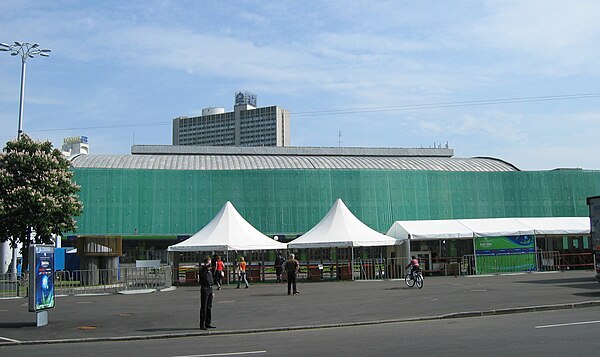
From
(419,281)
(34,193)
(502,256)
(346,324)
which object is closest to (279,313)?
(346,324)

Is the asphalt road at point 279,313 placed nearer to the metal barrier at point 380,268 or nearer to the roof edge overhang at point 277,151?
the metal barrier at point 380,268

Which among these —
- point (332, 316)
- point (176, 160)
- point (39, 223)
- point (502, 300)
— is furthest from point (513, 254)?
point (176, 160)

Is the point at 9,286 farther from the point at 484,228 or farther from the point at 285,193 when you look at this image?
the point at 285,193

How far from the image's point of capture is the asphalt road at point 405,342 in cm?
1141

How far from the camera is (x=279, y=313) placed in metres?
20.0

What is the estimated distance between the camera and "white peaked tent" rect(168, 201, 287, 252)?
36.3 m

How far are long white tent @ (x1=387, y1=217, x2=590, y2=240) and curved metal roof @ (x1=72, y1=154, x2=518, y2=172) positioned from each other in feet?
96.4

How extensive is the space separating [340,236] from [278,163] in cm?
3396

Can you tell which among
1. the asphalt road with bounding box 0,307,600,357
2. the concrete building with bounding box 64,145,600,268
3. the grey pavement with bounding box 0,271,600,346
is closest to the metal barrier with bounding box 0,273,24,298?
the grey pavement with bounding box 0,271,600,346

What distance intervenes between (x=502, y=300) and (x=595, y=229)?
737 centimetres

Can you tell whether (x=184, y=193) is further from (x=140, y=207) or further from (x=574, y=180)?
(x=574, y=180)

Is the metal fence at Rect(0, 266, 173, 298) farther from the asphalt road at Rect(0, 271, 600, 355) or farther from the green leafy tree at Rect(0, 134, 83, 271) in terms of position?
the green leafy tree at Rect(0, 134, 83, 271)

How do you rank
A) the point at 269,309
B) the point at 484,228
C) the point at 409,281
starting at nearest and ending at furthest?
1. the point at 269,309
2. the point at 409,281
3. the point at 484,228

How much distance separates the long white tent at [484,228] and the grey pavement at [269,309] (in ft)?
34.2
